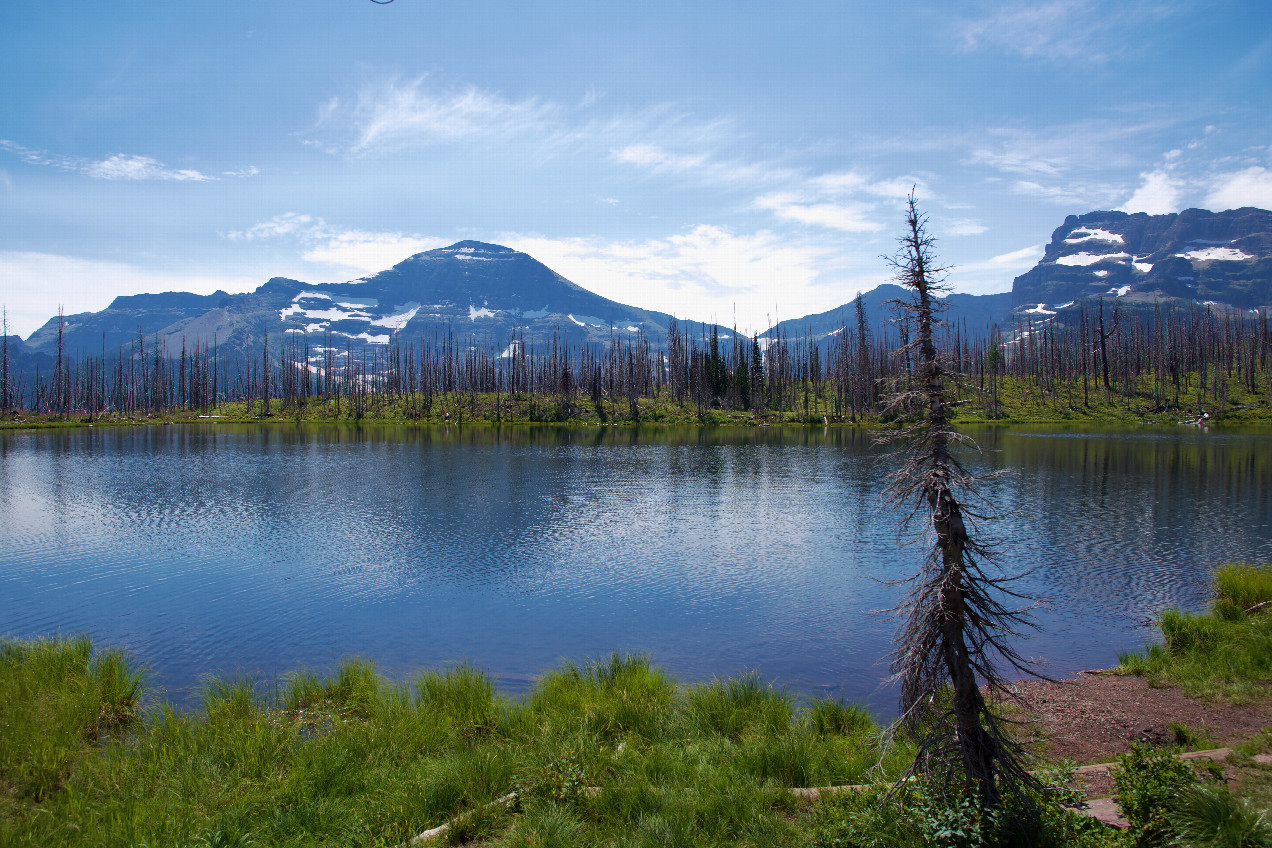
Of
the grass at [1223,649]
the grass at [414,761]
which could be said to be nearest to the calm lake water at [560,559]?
the grass at [1223,649]

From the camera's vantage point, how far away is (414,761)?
375 inches

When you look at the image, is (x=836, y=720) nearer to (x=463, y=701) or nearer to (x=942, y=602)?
(x=942, y=602)

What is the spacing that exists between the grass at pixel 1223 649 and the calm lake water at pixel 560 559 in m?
1.88

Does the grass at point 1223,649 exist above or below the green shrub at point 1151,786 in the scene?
below

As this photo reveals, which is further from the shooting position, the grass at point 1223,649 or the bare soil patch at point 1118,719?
the grass at point 1223,649

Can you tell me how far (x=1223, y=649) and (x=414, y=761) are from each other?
16.7 m

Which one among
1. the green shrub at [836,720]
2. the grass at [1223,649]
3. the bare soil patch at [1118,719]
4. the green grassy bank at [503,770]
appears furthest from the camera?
the grass at [1223,649]

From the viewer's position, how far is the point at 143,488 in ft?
147

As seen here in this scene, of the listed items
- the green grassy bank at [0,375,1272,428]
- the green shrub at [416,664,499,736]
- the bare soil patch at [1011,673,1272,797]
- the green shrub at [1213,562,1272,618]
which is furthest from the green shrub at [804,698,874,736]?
the green grassy bank at [0,375,1272,428]

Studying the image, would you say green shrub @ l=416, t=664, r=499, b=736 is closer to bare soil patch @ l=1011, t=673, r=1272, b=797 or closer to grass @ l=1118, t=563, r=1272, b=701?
bare soil patch @ l=1011, t=673, r=1272, b=797

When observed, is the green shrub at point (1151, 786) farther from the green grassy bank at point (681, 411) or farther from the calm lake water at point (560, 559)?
the green grassy bank at point (681, 411)

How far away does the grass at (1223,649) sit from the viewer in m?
12.9

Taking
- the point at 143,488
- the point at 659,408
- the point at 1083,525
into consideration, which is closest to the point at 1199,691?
the point at 1083,525

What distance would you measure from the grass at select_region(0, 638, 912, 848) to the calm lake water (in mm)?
3004
